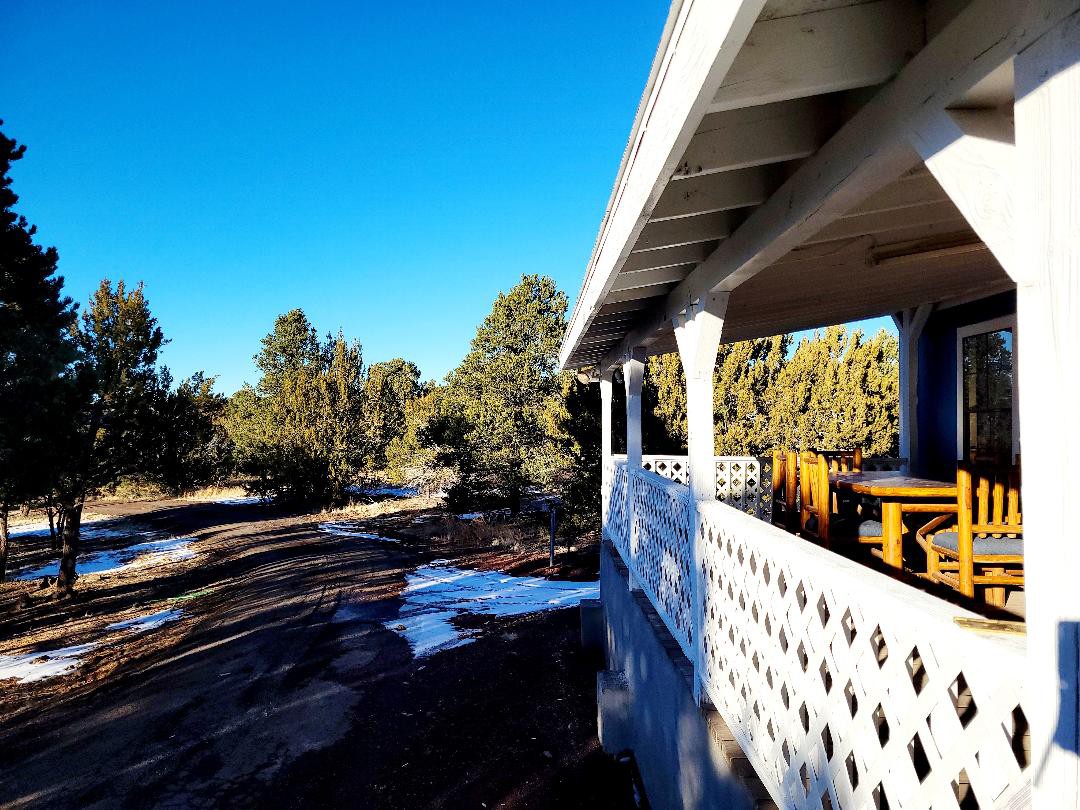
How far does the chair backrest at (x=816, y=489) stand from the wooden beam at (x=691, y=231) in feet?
5.00

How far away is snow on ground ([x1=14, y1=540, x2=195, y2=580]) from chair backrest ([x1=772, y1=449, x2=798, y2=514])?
1659 cm

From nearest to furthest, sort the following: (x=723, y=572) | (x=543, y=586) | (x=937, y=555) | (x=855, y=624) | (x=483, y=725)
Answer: (x=855, y=624) < (x=723, y=572) < (x=937, y=555) < (x=483, y=725) < (x=543, y=586)

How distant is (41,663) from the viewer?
28.0 ft

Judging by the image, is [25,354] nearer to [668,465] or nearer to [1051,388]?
[668,465]

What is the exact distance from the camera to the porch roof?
130cm

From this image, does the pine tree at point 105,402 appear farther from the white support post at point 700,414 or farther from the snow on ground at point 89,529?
the white support post at point 700,414

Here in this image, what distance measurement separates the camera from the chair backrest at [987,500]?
2.51 metres

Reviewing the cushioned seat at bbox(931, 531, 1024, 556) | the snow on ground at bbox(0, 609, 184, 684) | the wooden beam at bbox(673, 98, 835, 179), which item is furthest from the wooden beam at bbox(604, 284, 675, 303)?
the snow on ground at bbox(0, 609, 184, 684)

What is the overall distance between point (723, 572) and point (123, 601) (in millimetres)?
13811

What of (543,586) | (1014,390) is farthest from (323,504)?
(1014,390)

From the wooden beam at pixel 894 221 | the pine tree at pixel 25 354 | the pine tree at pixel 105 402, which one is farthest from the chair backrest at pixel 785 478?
the pine tree at pixel 105 402

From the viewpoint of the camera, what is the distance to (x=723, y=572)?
276 centimetres

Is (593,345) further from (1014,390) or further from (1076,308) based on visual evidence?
(1076,308)

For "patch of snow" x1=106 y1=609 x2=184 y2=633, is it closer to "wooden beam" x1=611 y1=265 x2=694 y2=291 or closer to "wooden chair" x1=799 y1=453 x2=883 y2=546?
"wooden beam" x1=611 y1=265 x2=694 y2=291
